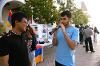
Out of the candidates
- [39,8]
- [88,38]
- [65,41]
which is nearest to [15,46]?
[65,41]

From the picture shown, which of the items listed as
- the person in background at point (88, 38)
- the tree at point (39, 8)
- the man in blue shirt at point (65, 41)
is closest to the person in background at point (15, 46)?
the man in blue shirt at point (65, 41)

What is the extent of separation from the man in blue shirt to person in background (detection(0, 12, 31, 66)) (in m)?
1.42

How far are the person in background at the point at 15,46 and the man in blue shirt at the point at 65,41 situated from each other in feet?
4.67

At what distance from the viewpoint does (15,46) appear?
404cm

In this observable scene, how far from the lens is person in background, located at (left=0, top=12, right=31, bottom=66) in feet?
12.9

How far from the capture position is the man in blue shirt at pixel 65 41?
5566 mm

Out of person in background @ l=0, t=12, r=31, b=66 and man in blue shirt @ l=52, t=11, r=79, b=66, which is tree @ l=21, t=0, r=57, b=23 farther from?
person in background @ l=0, t=12, r=31, b=66

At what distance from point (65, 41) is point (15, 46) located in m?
1.71

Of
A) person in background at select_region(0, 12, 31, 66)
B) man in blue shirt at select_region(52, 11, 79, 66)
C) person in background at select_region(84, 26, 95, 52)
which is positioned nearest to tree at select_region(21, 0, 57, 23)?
person in background at select_region(84, 26, 95, 52)

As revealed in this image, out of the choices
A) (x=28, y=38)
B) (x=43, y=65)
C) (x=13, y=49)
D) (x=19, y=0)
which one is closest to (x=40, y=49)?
(x=43, y=65)

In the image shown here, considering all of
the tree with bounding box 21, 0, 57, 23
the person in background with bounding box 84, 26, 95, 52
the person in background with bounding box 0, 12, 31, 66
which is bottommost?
the person in background with bounding box 84, 26, 95, 52

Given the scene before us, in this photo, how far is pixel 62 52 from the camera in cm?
564

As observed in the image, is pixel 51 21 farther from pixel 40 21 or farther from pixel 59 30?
pixel 59 30

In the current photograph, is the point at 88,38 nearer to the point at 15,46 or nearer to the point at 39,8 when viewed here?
the point at 39,8
